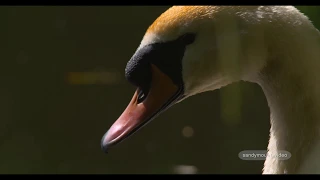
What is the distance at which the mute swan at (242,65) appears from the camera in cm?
147

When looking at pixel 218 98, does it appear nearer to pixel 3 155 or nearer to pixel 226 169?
pixel 226 169

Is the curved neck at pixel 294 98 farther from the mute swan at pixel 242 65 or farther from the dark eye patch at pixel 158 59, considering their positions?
the dark eye patch at pixel 158 59

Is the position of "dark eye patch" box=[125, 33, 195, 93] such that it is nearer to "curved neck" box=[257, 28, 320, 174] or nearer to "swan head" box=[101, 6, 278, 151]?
"swan head" box=[101, 6, 278, 151]

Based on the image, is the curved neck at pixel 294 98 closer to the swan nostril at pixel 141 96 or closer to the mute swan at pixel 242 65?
the mute swan at pixel 242 65

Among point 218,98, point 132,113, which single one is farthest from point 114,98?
point 132,113

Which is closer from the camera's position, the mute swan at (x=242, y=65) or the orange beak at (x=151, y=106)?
the mute swan at (x=242, y=65)

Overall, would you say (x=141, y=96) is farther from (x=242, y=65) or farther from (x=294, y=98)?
(x=294, y=98)

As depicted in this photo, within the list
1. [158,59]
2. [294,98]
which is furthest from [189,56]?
[294,98]

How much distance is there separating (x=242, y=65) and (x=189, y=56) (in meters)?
0.13

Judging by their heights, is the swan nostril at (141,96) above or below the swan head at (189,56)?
below

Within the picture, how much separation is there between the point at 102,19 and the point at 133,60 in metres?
3.10

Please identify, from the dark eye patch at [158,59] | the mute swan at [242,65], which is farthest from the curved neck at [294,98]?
the dark eye patch at [158,59]

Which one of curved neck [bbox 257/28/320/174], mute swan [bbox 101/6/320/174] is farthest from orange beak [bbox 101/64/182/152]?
curved neck [bbox 257/28/320/174]

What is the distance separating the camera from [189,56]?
1.57 metres
